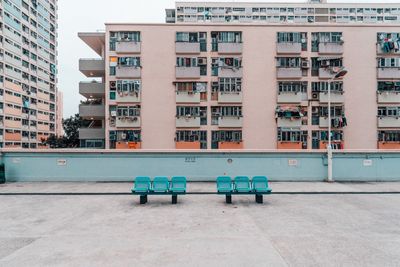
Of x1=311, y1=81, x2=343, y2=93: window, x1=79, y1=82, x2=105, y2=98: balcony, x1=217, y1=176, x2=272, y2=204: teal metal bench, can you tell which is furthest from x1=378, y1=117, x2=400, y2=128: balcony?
x1=79, y1=82, x2=105, y2=98: balcony

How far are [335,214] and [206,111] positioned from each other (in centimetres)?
2226

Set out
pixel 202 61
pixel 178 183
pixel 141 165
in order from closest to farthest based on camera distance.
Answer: pixel 178 183 → pixel 141 165 → pixel 202 61

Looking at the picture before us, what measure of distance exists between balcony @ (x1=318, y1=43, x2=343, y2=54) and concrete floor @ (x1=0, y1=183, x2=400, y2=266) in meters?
23.4

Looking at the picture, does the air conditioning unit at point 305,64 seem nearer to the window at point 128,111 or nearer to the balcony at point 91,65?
the window at point 128,111

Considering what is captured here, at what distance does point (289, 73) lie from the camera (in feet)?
98.6

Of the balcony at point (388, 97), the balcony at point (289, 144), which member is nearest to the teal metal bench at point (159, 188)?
the balcony at point (289, 144)

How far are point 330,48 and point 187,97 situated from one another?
62.6ft

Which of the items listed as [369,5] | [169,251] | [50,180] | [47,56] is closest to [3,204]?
[50,180]

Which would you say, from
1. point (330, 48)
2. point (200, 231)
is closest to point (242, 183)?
point (200, 231)

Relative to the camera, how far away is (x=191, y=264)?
5.49m

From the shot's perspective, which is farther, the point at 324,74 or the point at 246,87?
the point at 324,74

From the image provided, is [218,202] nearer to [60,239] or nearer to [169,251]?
[169,251]

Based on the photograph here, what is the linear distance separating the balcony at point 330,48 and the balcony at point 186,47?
15.5 meters

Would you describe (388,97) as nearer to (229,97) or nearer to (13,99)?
(229,97)
